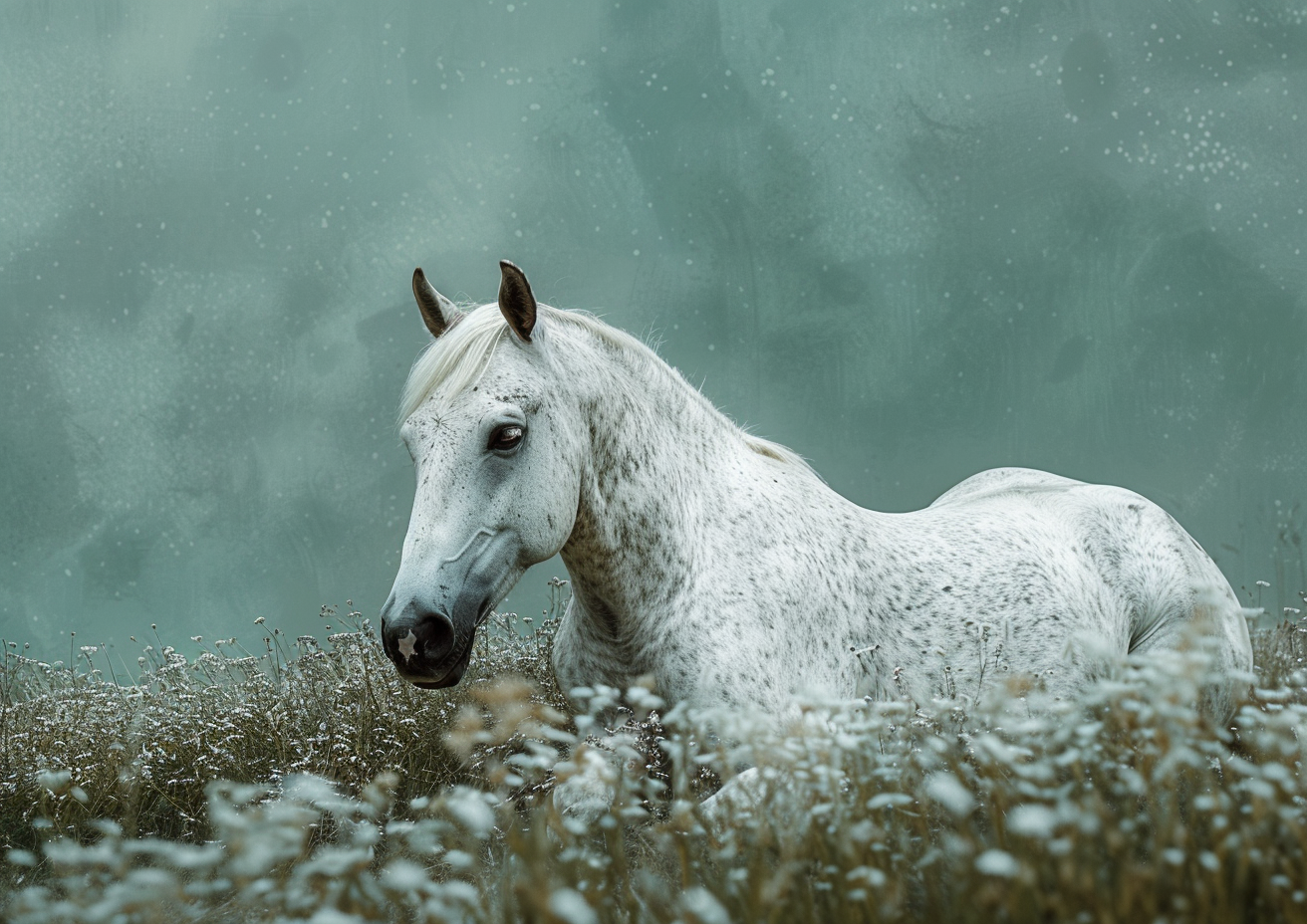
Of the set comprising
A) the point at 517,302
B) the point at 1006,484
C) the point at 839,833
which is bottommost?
the point at 839,833

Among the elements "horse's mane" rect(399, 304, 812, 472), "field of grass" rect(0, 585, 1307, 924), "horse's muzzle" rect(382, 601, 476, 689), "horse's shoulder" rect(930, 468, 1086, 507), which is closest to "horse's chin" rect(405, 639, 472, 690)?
"horse's muzzle" rect(382, 601, 476, 689)

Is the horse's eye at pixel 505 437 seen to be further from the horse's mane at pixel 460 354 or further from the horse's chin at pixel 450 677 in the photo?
the horse's chin at pixel 450 677

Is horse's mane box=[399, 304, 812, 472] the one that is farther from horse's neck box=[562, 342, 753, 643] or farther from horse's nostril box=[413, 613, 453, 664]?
horse's nostril box=[413, 613, 453, 664]

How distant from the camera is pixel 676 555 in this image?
4.15 metres

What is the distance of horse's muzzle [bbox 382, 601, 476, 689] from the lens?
3.30 metres

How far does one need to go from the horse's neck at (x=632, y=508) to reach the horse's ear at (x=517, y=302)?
1.12 ft

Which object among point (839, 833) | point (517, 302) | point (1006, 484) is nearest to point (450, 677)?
point (517, 302)

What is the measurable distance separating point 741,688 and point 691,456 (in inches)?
44.2

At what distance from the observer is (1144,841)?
2006 millimetres

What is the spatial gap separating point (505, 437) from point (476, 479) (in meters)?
0.19

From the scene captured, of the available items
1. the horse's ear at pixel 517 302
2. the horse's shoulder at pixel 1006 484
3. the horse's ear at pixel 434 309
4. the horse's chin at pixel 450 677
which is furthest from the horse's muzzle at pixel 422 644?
the horse's shoulder at pixel 1006 484

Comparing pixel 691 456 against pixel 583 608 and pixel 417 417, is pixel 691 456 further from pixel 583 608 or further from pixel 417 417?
pixel 417 417

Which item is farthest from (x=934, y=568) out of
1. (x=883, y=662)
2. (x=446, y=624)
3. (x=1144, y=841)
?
(x=1144, y=841)

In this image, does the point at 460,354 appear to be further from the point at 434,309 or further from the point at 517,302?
the point at 434,309
